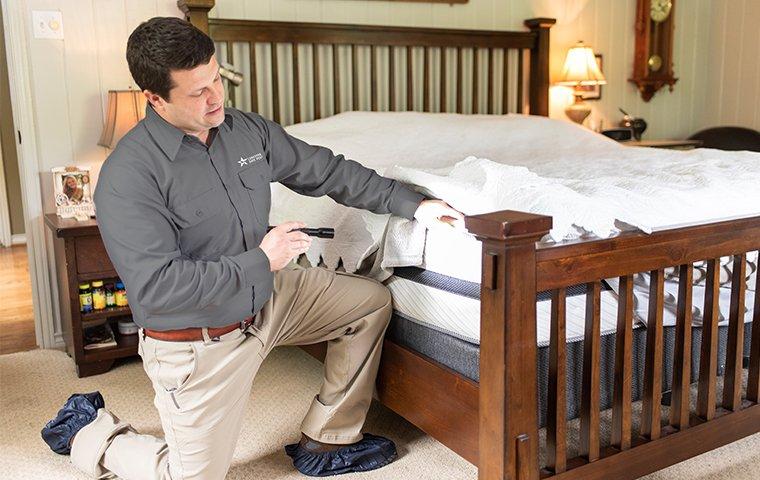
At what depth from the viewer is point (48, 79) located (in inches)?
116

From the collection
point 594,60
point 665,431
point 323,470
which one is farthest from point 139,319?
point 594,60

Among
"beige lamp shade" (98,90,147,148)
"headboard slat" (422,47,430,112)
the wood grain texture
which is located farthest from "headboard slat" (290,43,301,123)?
the wood grain texture

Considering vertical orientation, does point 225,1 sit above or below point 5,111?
above

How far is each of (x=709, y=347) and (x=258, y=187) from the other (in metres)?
1.10

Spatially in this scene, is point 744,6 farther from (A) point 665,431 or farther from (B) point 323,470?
(B) point 323,470

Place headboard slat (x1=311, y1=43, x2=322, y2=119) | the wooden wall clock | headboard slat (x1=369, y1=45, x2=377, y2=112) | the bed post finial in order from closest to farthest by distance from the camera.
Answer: the bed post finial → headboard slat (x1=311, y1=43, x2=322, y2=119) → headboard slat (x1=369, y1=45, x2=377, y2=112) → the wooden wall clock

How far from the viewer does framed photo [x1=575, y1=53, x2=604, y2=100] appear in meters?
4.21

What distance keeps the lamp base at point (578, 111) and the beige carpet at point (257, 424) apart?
2.11 m

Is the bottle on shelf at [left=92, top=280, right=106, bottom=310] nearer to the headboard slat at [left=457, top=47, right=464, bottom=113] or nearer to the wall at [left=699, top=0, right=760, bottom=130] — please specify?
the headboard slat at [left=457, top=47, right=464, bottom=113]

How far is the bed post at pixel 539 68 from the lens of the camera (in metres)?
3.93

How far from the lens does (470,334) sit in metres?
1.64

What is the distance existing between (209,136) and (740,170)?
4.64ft

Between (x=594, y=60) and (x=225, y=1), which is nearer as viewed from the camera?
(x=225, y=1)

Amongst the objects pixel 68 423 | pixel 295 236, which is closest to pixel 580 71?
pixel 295 236
